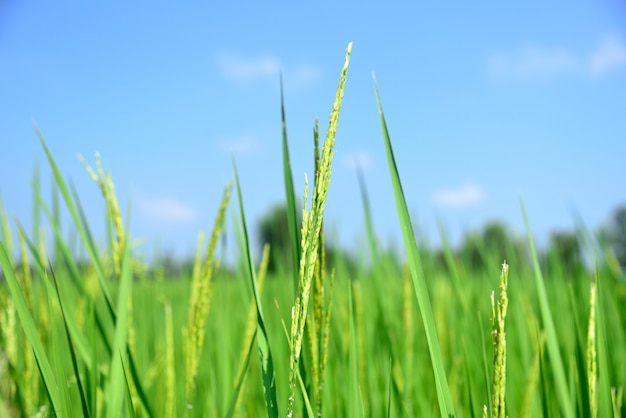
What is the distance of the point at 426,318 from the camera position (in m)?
0.51

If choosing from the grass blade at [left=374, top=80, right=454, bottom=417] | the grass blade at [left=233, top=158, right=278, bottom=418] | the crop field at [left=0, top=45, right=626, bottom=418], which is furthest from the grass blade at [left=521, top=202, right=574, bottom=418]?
the grass blade at [left=233, top=158, right=278, bottom=418]

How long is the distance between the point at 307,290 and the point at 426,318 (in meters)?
0.15

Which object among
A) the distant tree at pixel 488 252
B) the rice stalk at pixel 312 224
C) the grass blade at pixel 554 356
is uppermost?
the distant tree at pixel 488 252

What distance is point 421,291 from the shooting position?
1.69 feet

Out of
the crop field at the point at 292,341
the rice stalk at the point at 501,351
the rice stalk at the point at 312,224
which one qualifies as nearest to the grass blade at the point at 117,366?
the crop field at the point at 292,341

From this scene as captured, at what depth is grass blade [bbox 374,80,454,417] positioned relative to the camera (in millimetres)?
508

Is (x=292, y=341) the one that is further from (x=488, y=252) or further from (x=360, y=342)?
(x=488, y=252)

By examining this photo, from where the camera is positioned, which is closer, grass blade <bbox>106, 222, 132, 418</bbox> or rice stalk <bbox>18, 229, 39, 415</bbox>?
grass blade <bbox>106, 222, 132, 418</bbox>

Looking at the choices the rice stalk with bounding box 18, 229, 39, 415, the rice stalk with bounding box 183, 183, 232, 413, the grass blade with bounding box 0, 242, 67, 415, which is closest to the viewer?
the grass blade with bounding box 0, 242, 67, 415

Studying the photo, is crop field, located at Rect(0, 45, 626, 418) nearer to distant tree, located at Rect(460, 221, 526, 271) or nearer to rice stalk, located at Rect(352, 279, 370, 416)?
rice stalk, located at Rect(352, 279, 370, 416)

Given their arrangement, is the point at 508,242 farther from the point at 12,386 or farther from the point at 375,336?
the point at 12,386

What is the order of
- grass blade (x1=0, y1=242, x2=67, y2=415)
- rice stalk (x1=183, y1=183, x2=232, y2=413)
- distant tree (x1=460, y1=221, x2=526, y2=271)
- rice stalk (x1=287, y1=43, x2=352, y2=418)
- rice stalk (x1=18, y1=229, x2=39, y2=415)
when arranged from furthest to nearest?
distant tree (x1=460, y1=221, x2=526, y2=271) < rice stalk (x1=18, y1=229, x2=39, y2=415) < rice stalk (x1=183, y1=183, x2=232, y2=413) < grass blade (x1=0, y1=242, x2=67, y2=415) < rice stalk (x1=287, y1=43, x2=352, y2=418)

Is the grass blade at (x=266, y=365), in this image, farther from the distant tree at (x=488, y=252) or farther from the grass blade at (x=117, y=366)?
the distant tree at (x=488, y=252)

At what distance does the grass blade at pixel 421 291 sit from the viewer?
1.67 ft
